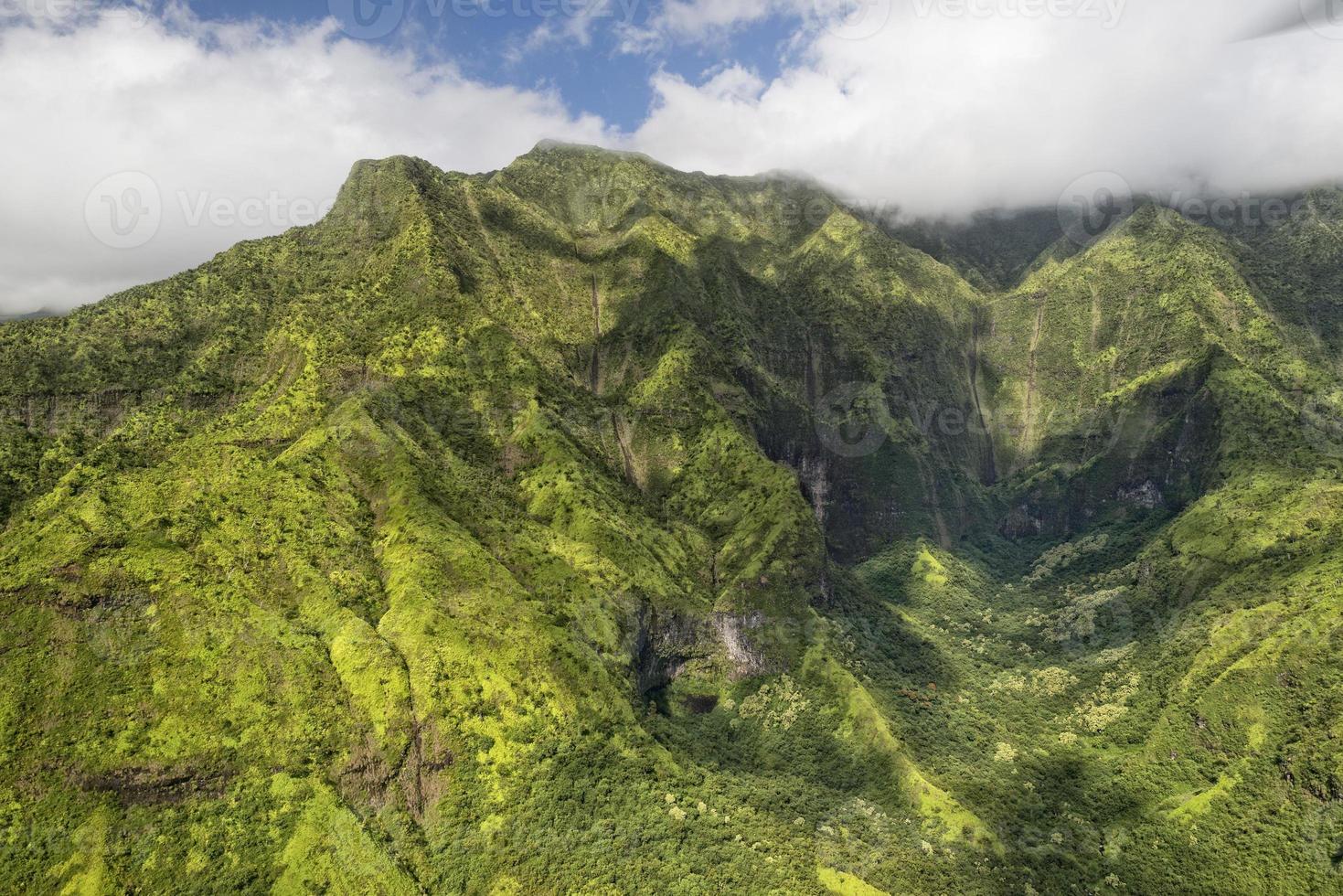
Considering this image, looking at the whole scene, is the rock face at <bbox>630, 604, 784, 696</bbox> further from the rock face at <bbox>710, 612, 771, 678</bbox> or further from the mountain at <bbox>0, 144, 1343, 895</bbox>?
the mountain at <bbox>0, 144, 1343, 895</bbox>

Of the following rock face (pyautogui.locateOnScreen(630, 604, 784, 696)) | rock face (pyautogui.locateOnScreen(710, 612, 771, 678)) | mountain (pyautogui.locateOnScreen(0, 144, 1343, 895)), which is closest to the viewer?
mountain (pyautogui.locateOnScreen(0, 144, 1343, 895))

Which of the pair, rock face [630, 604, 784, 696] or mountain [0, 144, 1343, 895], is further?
rock face [630, 604, 784, 696]

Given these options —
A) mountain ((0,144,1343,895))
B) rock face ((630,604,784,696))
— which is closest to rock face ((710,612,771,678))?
rock face ((630,604,784,696))

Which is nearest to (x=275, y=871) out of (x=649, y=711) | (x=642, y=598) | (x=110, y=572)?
(x=110, y=572)

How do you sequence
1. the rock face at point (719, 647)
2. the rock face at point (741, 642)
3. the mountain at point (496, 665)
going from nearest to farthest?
the mountain at point (496, 665), the rock face at point (719, 647), the rock face at point (741, 642)

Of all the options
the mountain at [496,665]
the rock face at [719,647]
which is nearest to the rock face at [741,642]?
the rock face at [719,647]

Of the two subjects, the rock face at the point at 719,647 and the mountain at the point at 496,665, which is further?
the rock face at the point at 719,647

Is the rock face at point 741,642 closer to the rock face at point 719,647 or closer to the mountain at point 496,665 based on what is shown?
the rock face at point 719,647

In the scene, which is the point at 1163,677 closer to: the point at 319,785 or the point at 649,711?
the point at 649,711

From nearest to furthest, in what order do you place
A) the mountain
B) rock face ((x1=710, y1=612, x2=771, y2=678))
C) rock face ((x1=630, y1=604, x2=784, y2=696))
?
the mountain
rock face ((x1=630, y1=604, x2=784, y2=696))
rock face ((x1=710, y1=612, x2=771, y2=678))

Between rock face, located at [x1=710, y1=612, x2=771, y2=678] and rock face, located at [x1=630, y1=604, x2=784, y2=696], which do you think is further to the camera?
rock face, located at [x1=710, y1=612, x2=771, y2=678]

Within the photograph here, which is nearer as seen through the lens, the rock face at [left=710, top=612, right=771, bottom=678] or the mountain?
the mountain

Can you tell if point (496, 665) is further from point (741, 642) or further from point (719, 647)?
point (741, 642)

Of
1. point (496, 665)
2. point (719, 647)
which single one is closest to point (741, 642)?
point (719, 647)
